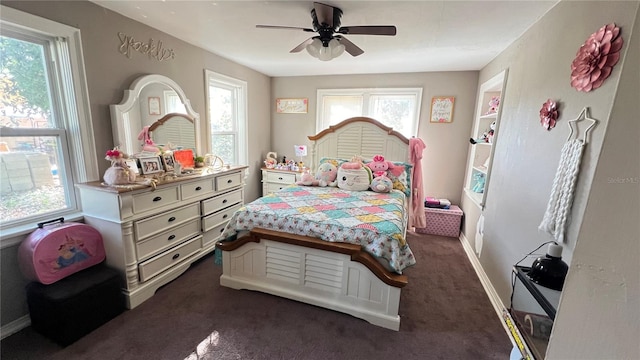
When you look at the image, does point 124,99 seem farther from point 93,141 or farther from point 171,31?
point 171,31

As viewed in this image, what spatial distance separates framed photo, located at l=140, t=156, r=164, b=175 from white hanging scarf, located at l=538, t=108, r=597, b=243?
2935 millimetres

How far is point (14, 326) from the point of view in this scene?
5.71 feet

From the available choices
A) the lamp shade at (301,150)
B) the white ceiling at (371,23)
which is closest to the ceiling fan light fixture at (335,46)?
the white ceiling at (371,23)

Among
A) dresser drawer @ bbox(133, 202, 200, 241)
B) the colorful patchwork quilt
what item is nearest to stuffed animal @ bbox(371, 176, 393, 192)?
the colorful patchwork quilt

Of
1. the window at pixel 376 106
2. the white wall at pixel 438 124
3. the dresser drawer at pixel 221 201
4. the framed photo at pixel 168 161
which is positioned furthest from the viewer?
the window at pixel 376 106

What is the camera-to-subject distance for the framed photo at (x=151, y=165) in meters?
2.21

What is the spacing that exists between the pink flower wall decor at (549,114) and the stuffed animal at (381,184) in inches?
61.2

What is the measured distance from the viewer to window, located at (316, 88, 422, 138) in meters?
3.95

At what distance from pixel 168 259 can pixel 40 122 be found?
1.38 m

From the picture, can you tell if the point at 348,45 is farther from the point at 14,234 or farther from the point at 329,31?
the point at 14,234

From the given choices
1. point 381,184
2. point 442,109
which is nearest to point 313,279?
point 381,184

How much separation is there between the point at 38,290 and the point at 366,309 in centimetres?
222

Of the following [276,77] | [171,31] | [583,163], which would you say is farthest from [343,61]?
[583,163]

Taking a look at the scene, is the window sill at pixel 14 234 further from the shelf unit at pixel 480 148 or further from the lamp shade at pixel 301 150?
the shelf unit at pixel 480 148
